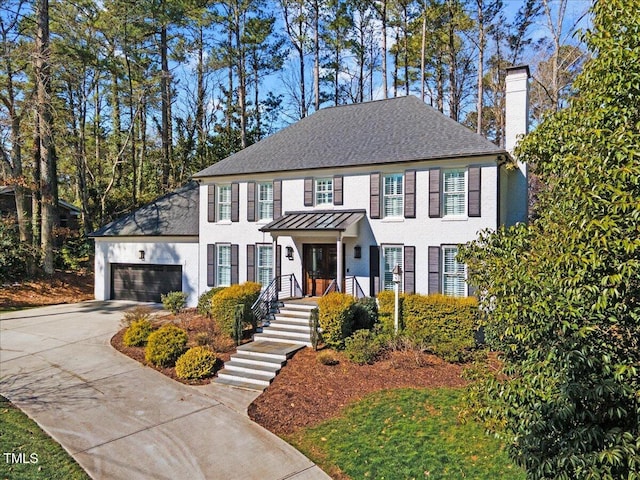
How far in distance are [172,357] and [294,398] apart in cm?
382

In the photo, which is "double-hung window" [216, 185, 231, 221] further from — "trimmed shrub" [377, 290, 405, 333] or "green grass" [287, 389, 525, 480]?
"green grass" [287, 389, 525, 480]

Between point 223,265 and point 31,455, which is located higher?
point 223,265

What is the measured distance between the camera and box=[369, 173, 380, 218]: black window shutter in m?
14.2

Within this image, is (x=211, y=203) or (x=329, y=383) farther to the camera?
(x=211, y=203)

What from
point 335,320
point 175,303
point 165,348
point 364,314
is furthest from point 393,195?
point 175,303

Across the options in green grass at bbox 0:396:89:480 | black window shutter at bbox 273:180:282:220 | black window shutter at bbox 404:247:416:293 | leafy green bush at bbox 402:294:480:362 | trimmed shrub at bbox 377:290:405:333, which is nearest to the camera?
green grass at bbox 0:396:89:480

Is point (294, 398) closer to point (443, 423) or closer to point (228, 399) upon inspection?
point (228, 399)

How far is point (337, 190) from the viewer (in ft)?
48.9

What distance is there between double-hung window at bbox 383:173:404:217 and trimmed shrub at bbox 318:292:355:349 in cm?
402

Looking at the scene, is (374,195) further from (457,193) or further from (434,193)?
(457,193)

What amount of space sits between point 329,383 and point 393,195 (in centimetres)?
715

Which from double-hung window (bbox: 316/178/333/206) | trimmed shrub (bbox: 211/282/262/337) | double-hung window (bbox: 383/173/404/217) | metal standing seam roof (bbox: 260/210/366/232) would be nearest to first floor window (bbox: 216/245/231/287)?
metal standing seam roof (bbox: 260/210/366/232)

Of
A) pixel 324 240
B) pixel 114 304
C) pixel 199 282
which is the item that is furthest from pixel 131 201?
pixel 324 240

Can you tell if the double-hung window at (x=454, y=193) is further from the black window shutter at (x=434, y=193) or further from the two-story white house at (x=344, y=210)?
the black window shutter at (x=434, y=193)
